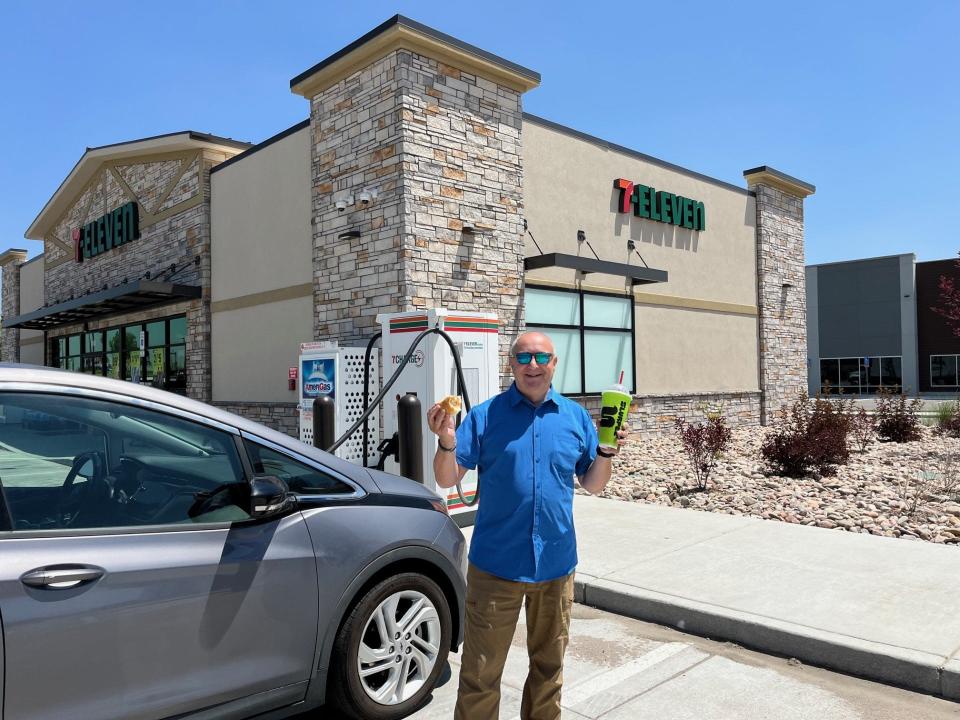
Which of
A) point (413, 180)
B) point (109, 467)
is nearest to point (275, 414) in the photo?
point (413, 180)

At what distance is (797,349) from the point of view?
22953mm

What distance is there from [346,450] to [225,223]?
8837 mm

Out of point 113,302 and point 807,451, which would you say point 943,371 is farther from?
point 113,302

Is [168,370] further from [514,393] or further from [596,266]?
[514,393]

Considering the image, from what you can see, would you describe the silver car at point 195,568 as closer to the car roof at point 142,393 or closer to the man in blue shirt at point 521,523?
the car roof at point 142,393

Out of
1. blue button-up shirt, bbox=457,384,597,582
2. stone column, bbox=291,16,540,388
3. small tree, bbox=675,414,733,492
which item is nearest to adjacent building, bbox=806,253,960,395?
small tree, bbox=675,414,733,492

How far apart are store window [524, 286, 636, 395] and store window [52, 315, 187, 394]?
9.47 m

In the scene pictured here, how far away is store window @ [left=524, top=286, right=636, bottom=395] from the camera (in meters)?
14.8

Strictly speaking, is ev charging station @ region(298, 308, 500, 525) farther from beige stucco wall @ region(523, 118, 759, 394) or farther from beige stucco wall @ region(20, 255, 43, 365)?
beige stucco wall @ region(20, 255, 43, 365)

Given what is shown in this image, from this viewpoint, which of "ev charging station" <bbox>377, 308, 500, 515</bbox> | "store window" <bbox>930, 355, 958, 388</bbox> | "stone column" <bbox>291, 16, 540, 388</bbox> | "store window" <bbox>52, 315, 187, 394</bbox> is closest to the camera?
"ev charging station" <bbox>377, 308, 500, 515</bbox>

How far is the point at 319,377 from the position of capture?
422 inches

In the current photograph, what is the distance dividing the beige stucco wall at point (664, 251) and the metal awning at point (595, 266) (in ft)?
1.39

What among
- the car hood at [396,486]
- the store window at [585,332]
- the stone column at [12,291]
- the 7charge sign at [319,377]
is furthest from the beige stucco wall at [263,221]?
the stone column at [12,291]

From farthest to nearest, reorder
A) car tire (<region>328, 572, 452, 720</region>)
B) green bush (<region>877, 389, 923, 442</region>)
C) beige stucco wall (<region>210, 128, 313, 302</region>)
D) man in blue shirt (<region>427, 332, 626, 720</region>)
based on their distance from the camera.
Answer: green bush (<region>877, 389, 923, 442</region>), beige stucco wall (<region>210, 128, 313, 302</region>), car tire (<region>328, 572, 452, 720</region>), man in blue shirt (<region>427, 332, 626, 720</region>)
